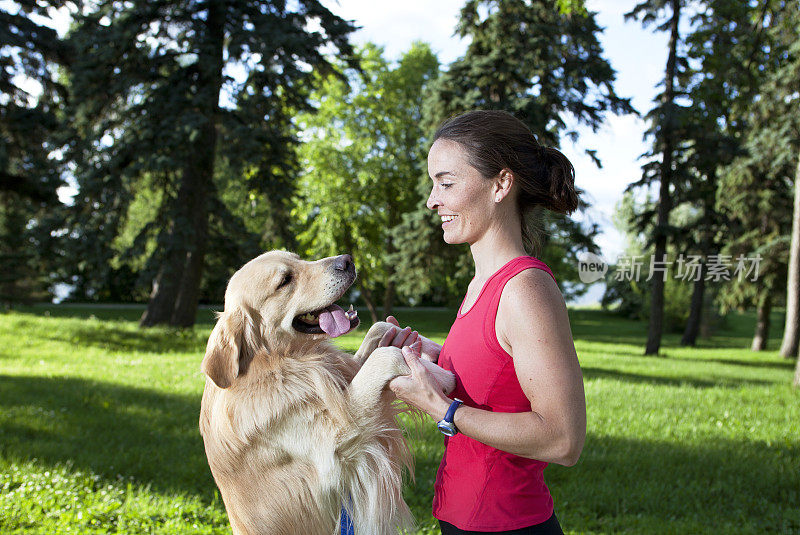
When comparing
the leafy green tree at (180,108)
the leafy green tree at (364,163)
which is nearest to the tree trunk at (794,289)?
the leafy green tree at (180,108)

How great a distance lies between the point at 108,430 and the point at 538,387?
713 cm

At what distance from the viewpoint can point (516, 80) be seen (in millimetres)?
17266

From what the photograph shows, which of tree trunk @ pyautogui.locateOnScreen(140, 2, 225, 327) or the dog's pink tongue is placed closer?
the dog's pink tongue

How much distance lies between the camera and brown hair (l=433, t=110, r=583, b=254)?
195 centimetres

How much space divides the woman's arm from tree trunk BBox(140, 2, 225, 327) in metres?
14.3

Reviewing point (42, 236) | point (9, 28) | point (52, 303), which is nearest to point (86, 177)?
point (42, 236)

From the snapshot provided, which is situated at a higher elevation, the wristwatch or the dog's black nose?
the dog's black nose

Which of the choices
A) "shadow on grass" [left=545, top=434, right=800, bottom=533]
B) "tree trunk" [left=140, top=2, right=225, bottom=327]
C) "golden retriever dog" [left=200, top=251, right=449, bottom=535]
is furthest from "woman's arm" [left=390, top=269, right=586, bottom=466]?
"tree trunk" [left=140, top=2, right=225, bottom=327]

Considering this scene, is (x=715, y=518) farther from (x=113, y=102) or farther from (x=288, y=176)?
(x=113, y=102)

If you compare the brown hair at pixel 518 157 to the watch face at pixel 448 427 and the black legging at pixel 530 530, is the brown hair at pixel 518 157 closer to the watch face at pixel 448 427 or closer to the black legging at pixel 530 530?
the watch face at pixel 448 427

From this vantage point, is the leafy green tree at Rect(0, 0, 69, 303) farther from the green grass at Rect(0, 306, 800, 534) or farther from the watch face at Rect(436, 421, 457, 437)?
the watch face at Rect(436, 421, 457, 437)

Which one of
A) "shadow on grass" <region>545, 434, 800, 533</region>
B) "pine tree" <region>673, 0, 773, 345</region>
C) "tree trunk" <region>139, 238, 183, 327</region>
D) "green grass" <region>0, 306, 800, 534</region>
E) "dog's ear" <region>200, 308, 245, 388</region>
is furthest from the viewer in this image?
"tree trunk" <region>139, 238, 183, 327</region>

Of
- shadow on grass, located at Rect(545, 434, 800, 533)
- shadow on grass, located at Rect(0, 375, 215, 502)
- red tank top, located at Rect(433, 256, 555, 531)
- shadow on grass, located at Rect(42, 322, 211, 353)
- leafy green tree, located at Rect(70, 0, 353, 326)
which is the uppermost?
leafy green tree, located at Rect(70, 0, 353, 326)

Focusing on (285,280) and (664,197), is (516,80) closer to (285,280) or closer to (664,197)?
(664,197)
